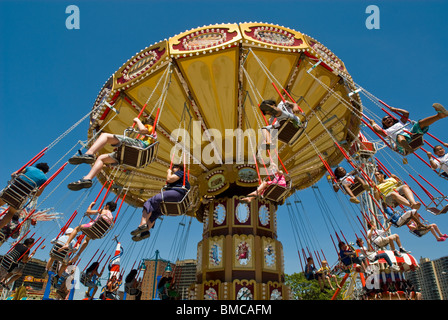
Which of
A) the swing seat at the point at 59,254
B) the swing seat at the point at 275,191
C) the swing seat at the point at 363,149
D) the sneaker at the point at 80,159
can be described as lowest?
the swing seat at the point at 59,254

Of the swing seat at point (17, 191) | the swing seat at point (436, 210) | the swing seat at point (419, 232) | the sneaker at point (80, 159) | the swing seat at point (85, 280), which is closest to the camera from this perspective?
the sneaker at point (80, 159)

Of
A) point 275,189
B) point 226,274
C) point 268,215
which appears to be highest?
point 268,215

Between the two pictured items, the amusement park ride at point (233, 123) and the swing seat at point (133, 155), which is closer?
the swing seat at point (133, 155)

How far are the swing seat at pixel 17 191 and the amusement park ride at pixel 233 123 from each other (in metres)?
1.55

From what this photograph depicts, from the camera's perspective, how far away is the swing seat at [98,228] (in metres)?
6.66

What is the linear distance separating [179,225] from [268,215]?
5005 millimetres

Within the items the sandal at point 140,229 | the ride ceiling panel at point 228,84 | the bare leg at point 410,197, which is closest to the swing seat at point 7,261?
the ride ceiling panel at point 228,84

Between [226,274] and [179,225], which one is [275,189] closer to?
[226,274]

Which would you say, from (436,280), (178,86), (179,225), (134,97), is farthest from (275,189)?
(436,280)

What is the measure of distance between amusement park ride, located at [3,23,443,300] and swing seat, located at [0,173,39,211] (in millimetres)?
1548

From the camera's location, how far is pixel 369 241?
859cm

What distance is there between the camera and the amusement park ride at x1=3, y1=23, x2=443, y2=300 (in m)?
7.84

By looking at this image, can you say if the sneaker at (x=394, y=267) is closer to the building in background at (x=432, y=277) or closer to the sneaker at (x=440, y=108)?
the sneaker at (x=440, y=108)
